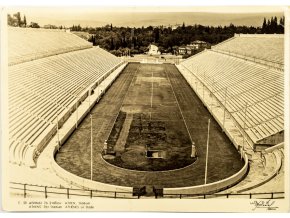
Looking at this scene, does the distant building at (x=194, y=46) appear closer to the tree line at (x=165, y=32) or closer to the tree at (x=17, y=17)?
the tree line at (x=165, y=32)

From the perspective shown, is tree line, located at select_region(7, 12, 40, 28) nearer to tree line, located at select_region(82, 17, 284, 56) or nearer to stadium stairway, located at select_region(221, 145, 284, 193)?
tree line, located at select_region(82, 17, 284, 56)

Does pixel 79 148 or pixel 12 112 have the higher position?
pixel 12 112

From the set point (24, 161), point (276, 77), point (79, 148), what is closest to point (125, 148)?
point (79, 148)

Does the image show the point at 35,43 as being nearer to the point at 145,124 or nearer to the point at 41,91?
the point at 41,91

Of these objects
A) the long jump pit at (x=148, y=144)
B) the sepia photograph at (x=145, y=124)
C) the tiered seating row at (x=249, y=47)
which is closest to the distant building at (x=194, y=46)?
the sepia photograph at (x=145, y=124)

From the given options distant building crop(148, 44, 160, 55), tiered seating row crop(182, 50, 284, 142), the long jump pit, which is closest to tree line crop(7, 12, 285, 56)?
distant building crop(148, 44, 160, 55)

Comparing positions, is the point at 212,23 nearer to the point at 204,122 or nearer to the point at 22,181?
the point at 204,122
